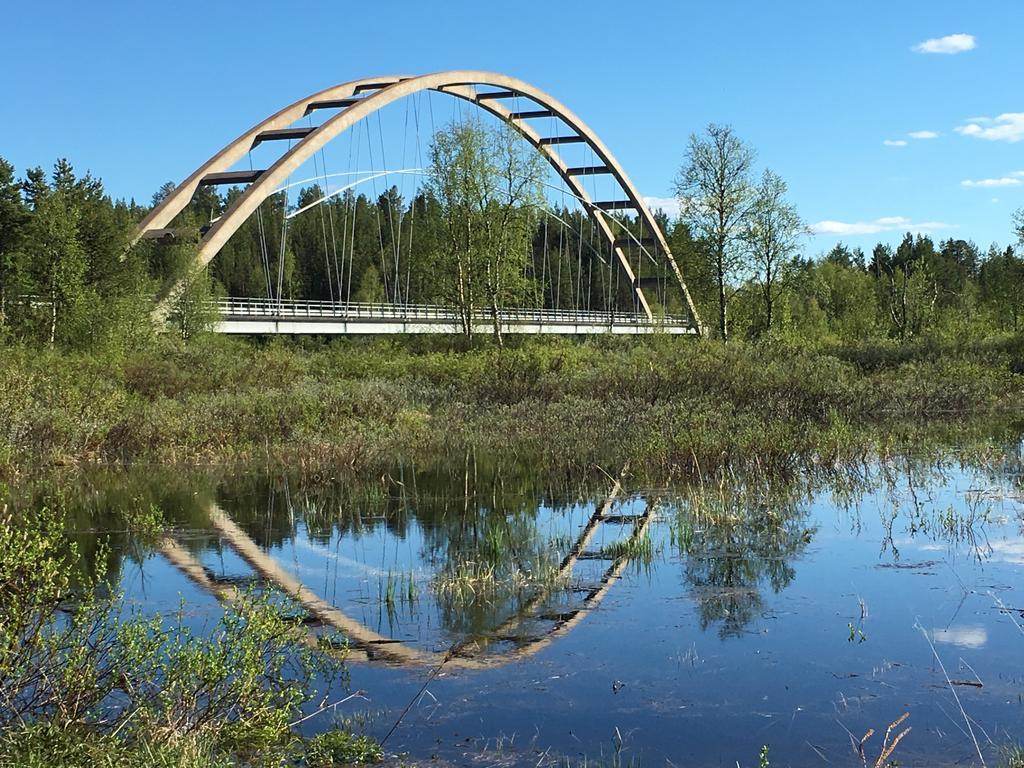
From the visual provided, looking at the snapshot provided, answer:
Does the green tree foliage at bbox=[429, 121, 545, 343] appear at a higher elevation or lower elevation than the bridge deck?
higher

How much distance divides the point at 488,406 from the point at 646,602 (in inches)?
592

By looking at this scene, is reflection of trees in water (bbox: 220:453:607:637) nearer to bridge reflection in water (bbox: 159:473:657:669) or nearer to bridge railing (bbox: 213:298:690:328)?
bridge reflection in water (bbox: 159:473:657:669)

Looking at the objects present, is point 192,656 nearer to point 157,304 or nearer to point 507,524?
point 507,524

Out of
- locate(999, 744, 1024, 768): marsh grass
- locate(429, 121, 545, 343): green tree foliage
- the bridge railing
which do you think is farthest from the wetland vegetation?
the bridge railing

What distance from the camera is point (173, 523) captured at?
12.0 m

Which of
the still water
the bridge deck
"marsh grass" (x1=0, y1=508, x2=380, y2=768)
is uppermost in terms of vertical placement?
the bridge deck

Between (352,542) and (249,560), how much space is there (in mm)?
1153

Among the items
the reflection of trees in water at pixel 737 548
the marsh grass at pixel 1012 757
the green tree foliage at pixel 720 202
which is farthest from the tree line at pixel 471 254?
the marsh grass at pixel 1012 757

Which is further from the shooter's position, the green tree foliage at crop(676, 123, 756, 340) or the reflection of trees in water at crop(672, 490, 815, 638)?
the green tree foliage at crop(676, 123, 756, 340)

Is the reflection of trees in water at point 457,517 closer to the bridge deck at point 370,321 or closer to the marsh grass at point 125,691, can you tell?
the marsh grass at point 125,691

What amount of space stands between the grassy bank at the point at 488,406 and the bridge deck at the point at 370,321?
11.4 meters

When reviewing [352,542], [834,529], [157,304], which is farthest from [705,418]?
[157,304]

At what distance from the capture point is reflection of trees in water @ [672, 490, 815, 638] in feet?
26.8

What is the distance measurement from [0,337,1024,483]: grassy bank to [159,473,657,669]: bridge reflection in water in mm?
3785
